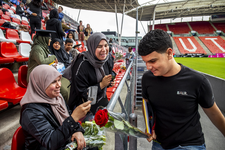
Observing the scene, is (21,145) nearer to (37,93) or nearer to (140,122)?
(37,93)

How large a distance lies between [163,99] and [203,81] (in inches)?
13.5

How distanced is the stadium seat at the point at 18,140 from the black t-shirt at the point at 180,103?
1273mm

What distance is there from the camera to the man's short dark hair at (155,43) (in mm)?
1021

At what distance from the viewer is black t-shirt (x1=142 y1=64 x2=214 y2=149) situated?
1038 mm

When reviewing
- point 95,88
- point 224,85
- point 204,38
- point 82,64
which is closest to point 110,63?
point 82,64

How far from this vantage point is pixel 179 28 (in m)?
38.2

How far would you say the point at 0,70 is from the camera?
2641mm

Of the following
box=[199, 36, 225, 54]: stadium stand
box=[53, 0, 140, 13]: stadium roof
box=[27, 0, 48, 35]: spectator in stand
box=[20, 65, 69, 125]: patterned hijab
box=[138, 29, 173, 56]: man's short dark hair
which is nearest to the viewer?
box=[138, 29, 173, 56]: man's short dark hair

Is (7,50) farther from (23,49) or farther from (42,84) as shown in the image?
(42,84)

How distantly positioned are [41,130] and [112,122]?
693mm

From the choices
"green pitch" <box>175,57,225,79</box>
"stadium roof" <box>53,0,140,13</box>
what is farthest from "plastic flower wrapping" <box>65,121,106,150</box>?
"stadium roof" <box>53,0,140,13</box>

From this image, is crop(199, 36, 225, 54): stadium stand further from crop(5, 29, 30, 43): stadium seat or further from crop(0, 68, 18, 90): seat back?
crop(0, 68, 18, 90): seat back

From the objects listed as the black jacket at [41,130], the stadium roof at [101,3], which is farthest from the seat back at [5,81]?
the stadium roof at [101,3]

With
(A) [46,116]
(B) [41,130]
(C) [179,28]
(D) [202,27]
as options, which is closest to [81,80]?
(A) [46,116]
